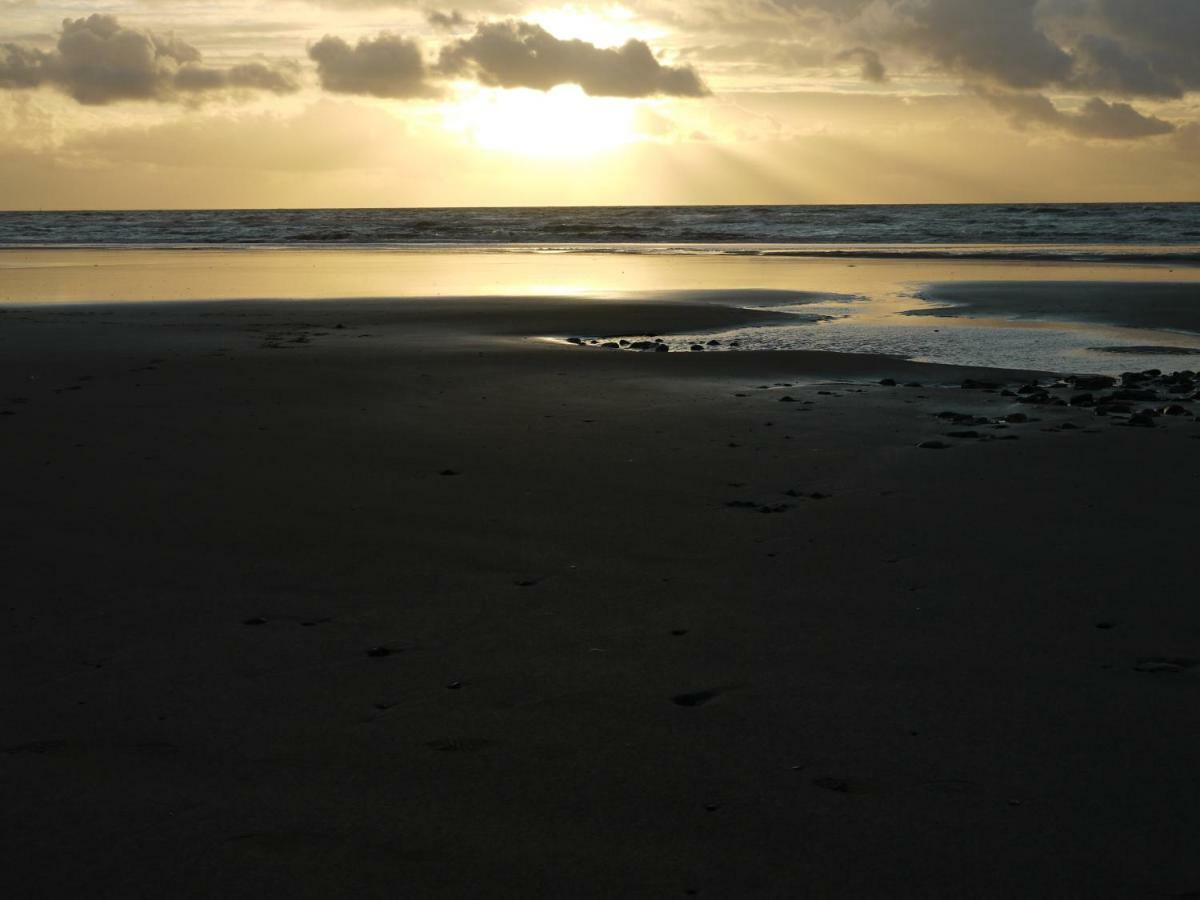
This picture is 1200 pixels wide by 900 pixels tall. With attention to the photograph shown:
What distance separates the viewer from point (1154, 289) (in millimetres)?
20797

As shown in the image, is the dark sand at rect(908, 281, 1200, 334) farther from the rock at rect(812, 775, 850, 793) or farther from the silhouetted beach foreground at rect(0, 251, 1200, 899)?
the rock at rect(812, 775, 850, 793)

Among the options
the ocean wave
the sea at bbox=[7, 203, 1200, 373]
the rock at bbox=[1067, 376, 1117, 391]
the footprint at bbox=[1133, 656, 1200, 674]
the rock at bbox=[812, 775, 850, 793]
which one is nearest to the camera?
the rock at bbox=[812, 775, 850, 793]

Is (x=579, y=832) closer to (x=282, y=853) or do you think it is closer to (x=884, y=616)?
(x=282, y=853)

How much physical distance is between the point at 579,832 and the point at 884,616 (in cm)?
194

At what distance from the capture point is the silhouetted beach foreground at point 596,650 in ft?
9.21

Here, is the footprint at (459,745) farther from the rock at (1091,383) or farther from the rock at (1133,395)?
the rock at (1091,383)

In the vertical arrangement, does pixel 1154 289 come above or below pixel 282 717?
above

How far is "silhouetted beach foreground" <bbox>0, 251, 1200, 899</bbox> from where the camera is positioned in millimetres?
2809

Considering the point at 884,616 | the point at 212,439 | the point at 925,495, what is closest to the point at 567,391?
the point at 212,439

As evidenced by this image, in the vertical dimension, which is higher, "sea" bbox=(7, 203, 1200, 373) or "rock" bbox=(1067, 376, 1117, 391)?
"sea" bbox=(7, 203, 1200, 373)

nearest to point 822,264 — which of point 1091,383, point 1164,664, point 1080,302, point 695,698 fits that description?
point 1080,302

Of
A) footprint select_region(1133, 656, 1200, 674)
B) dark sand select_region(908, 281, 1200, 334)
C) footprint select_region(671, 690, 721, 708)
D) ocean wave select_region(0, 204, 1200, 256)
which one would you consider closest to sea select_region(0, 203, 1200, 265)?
ocean wave select_region(0, 204, 1200, 256)

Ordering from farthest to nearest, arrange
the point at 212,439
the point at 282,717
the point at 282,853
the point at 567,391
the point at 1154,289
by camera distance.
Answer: the point at 1154,289
the point at 567,391
the point at 212,439
the point at 282,717
the point at 282,853

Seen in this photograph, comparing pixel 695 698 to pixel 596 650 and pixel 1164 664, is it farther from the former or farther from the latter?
pixel 1164 664
